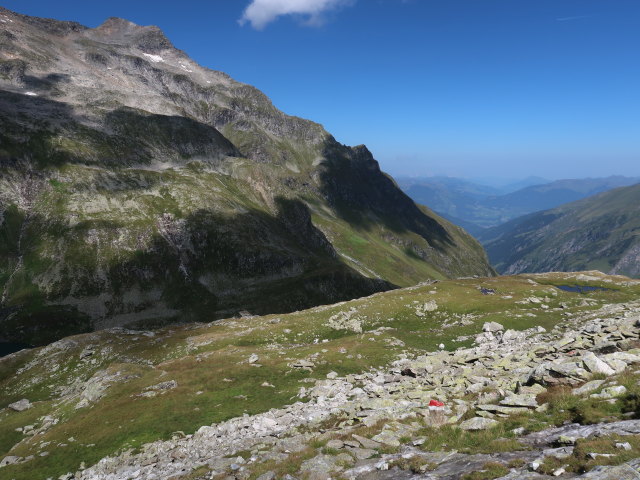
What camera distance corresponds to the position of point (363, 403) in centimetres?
2777

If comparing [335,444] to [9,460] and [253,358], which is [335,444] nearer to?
[253,358]

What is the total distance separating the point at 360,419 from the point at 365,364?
17.3 m

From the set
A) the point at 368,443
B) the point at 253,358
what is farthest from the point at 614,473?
the point at 253,358

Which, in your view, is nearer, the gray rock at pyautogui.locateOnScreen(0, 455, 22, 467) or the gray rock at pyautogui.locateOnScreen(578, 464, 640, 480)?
the gray rock at pyautogui.locateOnScreen(578, 464, 640, 480)

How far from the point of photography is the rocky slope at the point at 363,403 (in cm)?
1627

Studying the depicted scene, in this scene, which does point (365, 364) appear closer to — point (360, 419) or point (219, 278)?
point (360, 419)

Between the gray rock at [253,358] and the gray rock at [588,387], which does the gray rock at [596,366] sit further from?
the gray rock at [253,358]

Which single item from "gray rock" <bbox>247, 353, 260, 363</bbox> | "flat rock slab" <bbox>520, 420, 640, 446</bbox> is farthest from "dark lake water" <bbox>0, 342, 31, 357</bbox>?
"flat rock slab" <bbox>520, 420, 640, 446</bbox>

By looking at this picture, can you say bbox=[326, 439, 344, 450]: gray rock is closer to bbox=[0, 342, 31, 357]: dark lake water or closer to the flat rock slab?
the flat rock slab

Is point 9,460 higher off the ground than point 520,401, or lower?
lower

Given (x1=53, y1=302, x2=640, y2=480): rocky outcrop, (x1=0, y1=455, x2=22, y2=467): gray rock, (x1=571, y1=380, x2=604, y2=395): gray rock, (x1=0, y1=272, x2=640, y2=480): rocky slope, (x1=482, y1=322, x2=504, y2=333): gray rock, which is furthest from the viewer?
(x1=482, y1=322, x2=504, y2=333): gray rock

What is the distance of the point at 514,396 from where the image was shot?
20.8 meters

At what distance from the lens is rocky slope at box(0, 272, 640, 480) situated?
16266 mm

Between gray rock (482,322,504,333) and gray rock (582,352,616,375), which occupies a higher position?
gray rock (582,352,616,375)
